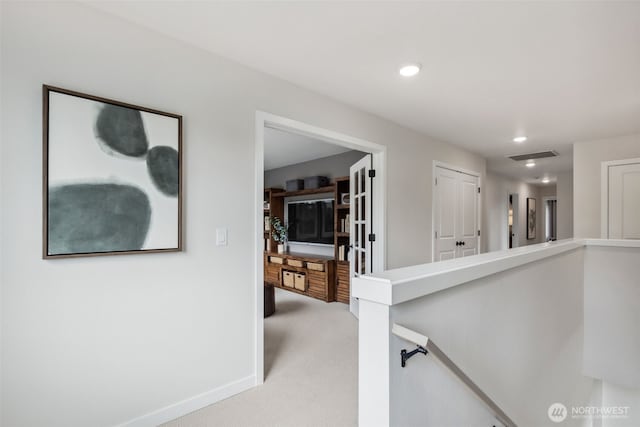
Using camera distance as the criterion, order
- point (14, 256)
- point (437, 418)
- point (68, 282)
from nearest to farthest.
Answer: point (437, 418), point (14, 256), point (68, 282)

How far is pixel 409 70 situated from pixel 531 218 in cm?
853

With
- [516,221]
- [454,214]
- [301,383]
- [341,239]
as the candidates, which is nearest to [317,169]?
[341,239]

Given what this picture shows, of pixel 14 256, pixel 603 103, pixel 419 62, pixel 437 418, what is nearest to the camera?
pixel 437 418

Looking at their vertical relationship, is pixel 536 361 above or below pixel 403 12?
below

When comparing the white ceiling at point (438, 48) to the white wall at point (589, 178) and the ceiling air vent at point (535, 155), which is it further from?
the ceiling air vent at point (535, 155)

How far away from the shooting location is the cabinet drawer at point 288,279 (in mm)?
5582

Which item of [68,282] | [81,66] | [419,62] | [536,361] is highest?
[419,62]

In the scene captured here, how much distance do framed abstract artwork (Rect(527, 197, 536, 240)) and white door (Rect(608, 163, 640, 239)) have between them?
4.92m

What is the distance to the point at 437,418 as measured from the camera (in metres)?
1.30

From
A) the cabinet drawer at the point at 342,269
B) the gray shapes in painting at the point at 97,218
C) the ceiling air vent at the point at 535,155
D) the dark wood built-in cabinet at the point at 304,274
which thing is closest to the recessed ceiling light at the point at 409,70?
the gray shapes in painting at the point at 97,218

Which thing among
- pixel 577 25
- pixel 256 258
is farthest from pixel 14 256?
pixel 577 25

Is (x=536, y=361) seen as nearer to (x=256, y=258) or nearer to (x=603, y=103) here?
(x=256, y=258)

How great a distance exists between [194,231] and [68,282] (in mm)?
674

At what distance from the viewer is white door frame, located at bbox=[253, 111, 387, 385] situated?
235 centimetres
